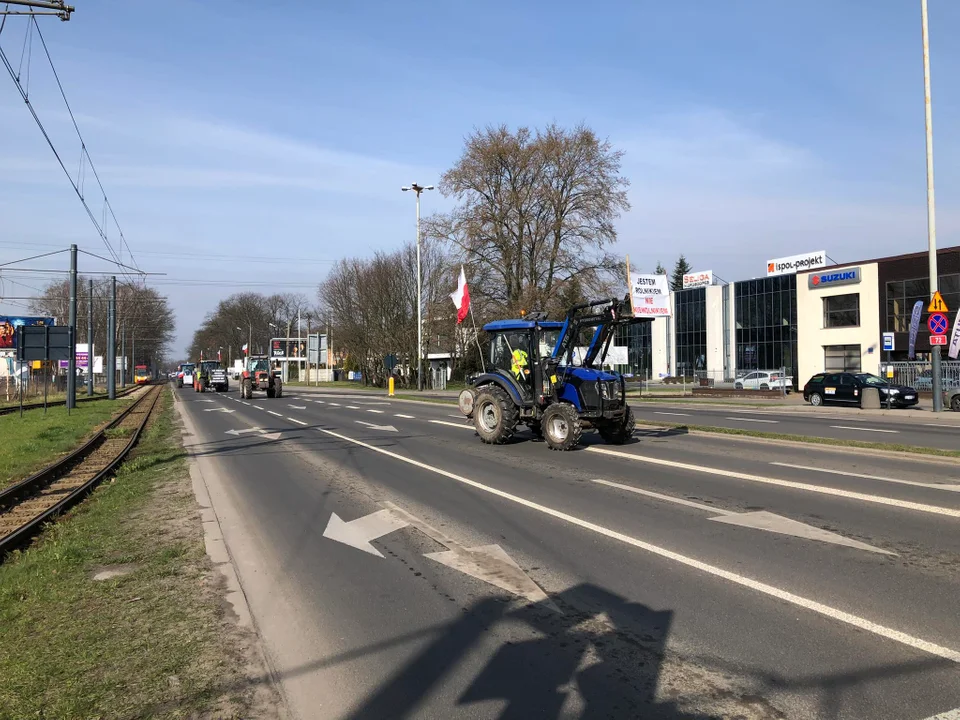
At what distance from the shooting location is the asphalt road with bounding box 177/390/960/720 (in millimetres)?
3883

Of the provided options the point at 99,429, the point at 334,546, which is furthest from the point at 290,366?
the point at 334,546

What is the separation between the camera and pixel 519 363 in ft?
50.8

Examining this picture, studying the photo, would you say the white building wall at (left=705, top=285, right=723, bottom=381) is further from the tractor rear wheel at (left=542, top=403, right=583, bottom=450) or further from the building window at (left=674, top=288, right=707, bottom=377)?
the tractor rear wheel at (left=542, top=403, right=583, bottom=450)

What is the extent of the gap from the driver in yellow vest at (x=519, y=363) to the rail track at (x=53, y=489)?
8.12m

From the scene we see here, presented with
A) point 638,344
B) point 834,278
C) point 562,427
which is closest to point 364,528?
point 562,427

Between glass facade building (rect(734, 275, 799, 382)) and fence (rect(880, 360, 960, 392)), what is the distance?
42.6 ft

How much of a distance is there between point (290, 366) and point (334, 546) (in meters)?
105

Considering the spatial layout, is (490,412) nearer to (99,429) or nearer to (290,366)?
(99,429)

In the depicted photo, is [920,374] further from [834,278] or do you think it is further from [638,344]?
[638,344]

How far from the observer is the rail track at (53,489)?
8172mm

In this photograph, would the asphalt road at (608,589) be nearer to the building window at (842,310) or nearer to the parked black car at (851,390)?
the parked black car at (851,390)

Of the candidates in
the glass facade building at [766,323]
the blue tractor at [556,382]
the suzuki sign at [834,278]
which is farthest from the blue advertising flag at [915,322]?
the blue tractor at [556,382]

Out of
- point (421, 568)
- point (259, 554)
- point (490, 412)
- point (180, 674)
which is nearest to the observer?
point (180, 674)

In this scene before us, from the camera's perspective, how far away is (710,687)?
12.8ft
